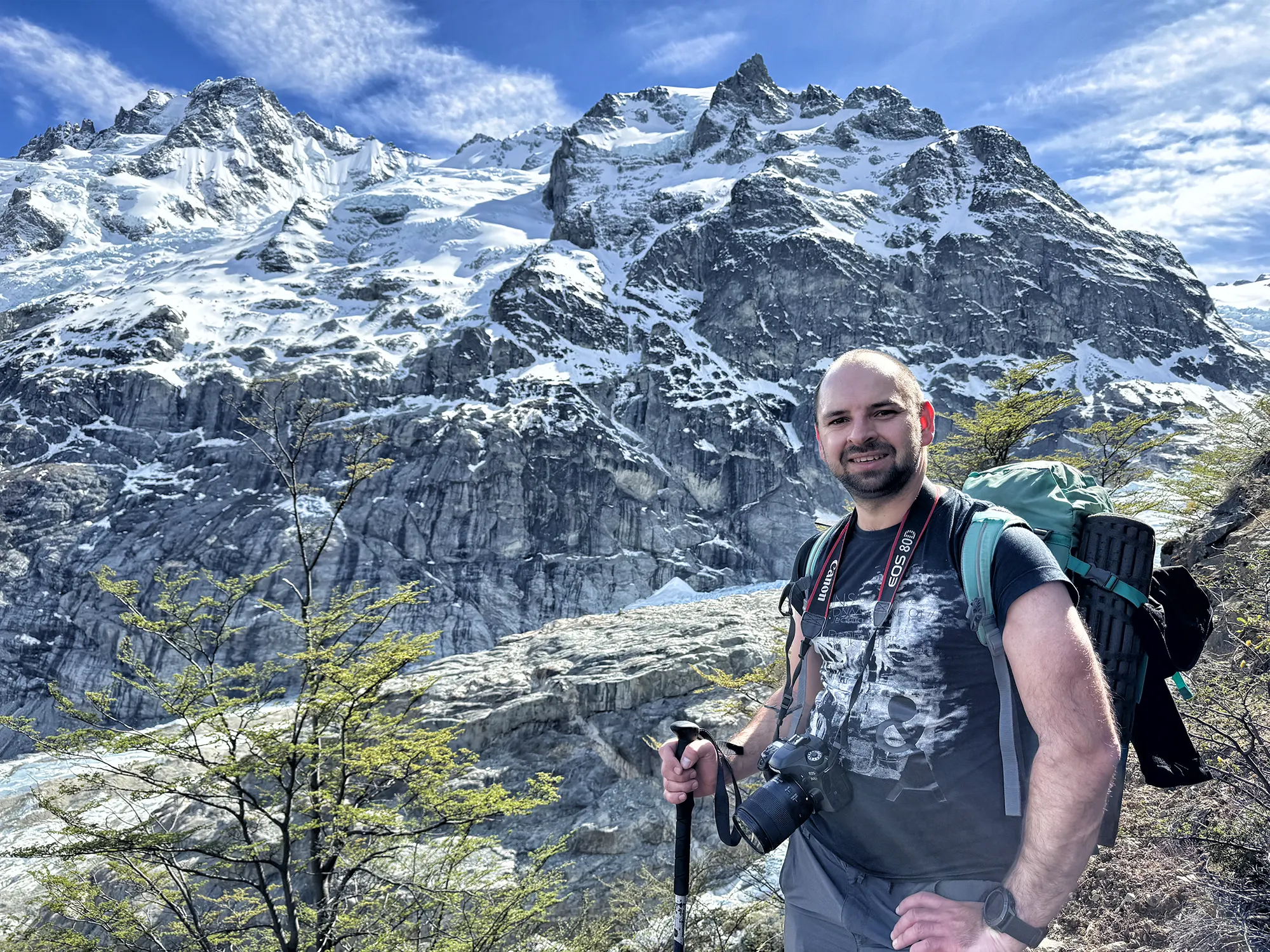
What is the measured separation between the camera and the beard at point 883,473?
193cm

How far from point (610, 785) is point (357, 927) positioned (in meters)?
13.3

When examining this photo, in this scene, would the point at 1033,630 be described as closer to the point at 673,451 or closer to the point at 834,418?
the point at 834,418

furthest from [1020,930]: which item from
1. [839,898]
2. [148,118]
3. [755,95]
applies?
[148,118]

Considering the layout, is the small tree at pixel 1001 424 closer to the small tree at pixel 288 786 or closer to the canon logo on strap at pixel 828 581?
the small tree at pixel 288 786

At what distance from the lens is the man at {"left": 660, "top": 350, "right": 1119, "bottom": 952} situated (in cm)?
143

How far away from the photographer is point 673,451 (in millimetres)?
83125

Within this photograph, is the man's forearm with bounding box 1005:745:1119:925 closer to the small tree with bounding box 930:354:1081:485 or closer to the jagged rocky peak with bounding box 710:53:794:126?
the small tree with bounding box 930:354:1081:485

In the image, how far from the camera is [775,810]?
195 centimetres

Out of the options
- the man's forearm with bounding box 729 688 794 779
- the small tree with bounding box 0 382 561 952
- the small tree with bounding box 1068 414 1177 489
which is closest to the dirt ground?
the man's forearm with bounding box 729 688 794 779

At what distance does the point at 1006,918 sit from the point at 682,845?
139cm

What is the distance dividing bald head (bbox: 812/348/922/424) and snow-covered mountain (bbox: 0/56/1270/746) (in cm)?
6564

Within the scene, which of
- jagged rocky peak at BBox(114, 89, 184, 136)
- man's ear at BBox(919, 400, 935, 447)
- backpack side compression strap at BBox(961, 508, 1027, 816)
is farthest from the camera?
jagged rocky peak at BBox(114, 89, 184, 136)

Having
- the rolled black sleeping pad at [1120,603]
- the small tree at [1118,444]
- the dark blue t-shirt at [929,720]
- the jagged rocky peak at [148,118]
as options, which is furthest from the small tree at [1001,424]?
the jagged rocky peak at [148,118]

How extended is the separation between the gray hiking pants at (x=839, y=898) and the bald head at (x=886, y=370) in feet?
4.36
